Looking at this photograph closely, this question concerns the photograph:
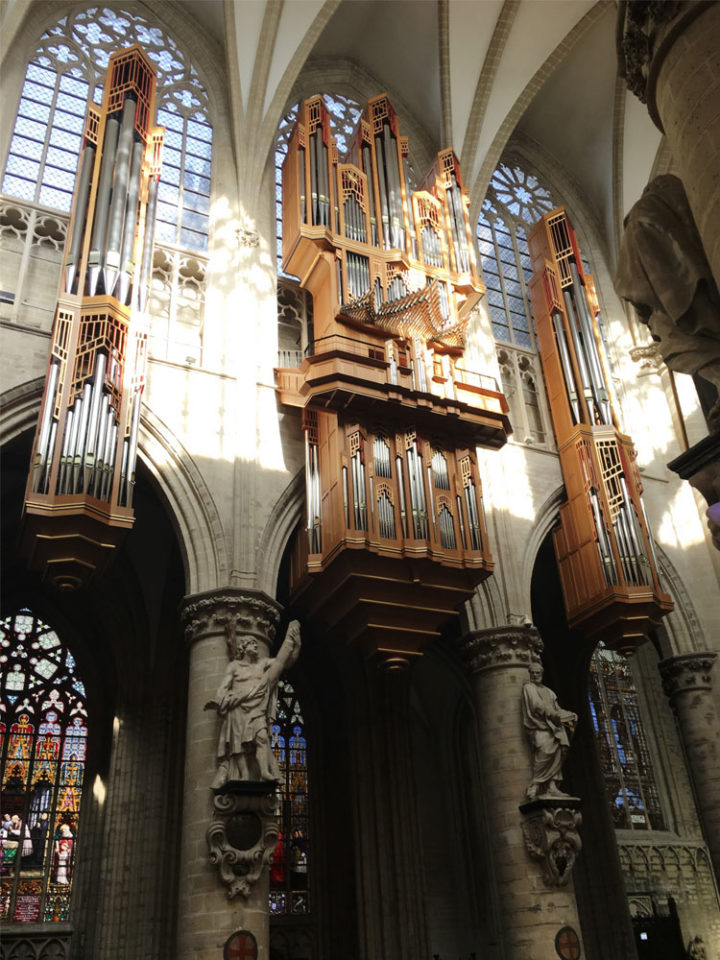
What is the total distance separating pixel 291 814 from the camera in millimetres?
15375

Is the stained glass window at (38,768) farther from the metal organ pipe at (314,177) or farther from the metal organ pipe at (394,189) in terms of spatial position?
the metal organ pipe at (394,189)

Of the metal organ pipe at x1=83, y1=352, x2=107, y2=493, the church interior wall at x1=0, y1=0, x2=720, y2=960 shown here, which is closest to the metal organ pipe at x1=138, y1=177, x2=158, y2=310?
the church interior wall at x1=0, y1=0, x2=720, y2=960

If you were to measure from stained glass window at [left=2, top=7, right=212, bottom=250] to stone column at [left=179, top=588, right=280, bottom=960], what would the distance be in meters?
6.76

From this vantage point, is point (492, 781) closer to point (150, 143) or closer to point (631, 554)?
point (631, 554)

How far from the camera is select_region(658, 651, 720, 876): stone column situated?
45.2ft

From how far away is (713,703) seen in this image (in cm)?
1472

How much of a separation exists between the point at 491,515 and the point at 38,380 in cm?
688

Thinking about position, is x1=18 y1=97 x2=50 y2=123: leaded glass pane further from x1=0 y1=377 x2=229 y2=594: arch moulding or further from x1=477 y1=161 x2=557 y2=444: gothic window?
x1=477 y1=161 x2=557 y2=444: gothic window

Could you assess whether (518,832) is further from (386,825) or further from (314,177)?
(314,177)

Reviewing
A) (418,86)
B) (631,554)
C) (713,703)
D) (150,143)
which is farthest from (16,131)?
(713,703)

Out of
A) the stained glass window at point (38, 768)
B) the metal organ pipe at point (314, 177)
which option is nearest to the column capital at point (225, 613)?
the stained glass window at point (38, 768)

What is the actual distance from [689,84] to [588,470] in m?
10.1

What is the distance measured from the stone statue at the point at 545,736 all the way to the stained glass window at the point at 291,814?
172 inches

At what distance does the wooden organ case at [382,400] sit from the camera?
1185 centimetres
